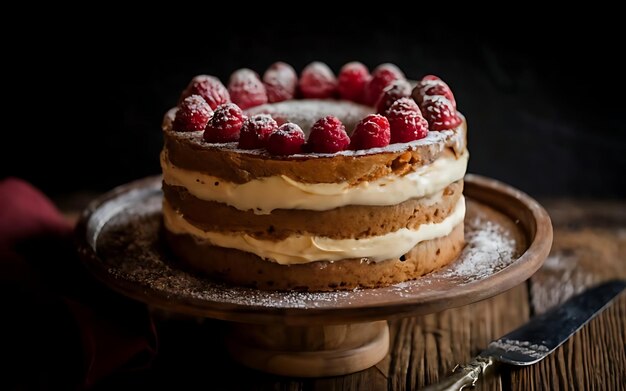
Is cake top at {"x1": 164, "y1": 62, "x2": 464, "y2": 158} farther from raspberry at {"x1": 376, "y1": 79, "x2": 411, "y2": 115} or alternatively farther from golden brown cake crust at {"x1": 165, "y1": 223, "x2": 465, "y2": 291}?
golden brown cake crust at {"x1": 165, "y1": 223, "x2": 465, "y2": 291}

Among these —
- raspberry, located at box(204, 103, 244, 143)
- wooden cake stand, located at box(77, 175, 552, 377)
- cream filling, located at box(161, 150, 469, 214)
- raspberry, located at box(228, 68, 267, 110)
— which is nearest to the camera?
wooden cake stand, located at box(77, 175, 552, 377)

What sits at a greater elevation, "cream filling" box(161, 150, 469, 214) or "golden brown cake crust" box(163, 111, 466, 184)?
"golden brown cake crust" box(163, 111, 466, 184)

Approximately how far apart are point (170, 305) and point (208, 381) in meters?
0.29

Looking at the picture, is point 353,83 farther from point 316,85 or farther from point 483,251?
point 483,251

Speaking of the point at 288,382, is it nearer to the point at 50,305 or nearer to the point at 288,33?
the point at 50,305

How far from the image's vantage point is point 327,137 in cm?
209

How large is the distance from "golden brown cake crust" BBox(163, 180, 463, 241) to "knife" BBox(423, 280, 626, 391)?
15.1 inches

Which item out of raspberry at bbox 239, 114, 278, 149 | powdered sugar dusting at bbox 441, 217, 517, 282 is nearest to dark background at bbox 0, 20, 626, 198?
powdered sugar dusting at bbox 441, 217, 517, 282

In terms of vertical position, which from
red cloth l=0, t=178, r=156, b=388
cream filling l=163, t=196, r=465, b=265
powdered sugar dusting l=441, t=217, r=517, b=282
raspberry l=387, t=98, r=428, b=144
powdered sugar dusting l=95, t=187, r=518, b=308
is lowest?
red cloth l=0, t=178, r=156, b=388

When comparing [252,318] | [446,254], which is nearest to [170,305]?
[252,318]

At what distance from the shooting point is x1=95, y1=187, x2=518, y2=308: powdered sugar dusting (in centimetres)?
209

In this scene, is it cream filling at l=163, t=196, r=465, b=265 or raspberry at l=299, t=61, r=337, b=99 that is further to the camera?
raspberry at l=299, t=61, r=337, b=99

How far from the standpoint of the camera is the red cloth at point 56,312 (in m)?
2.26

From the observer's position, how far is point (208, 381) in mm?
2248
